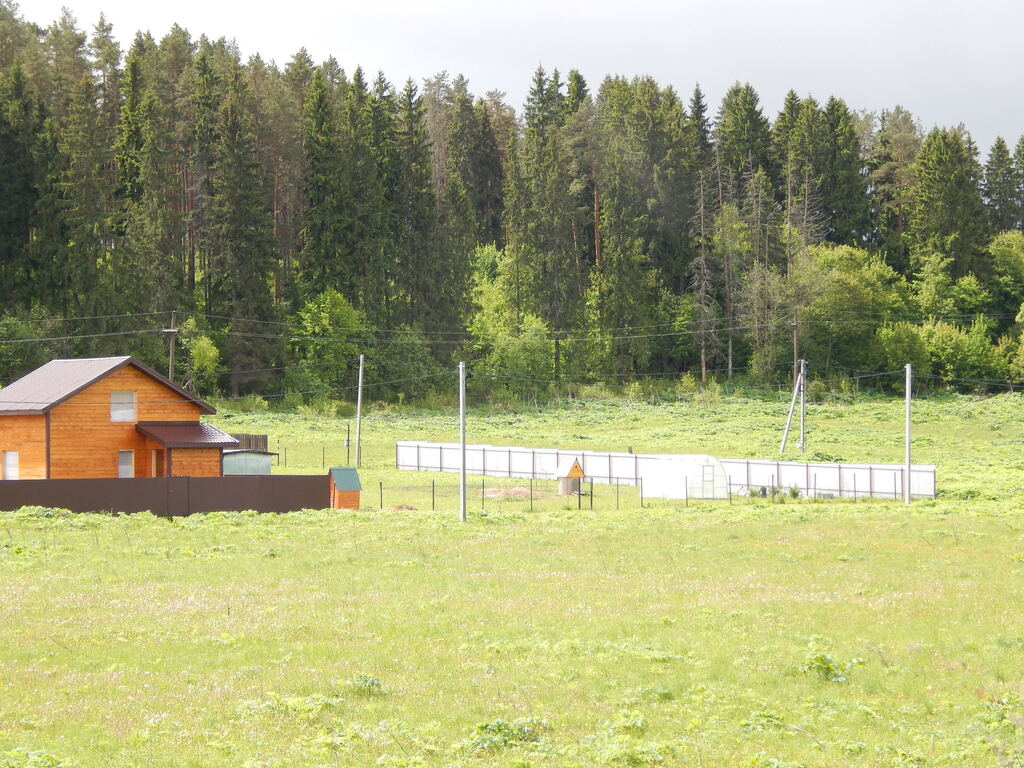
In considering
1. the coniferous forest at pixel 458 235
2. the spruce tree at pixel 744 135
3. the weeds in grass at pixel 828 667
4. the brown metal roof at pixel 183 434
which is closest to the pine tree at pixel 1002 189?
the coniferous forest at pixel 458 235

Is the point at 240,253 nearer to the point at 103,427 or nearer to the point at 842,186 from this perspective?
the point at 103,427

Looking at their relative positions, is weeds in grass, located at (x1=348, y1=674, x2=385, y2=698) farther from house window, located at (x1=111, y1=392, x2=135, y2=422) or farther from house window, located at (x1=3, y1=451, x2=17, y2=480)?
house window, located at (x1=3, y1=451, x2=17, y2=480)

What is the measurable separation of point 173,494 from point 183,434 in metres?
8.81

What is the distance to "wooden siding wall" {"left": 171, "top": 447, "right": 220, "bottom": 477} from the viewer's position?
1882 inches

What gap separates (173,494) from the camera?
39.9m

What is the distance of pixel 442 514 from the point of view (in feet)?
133

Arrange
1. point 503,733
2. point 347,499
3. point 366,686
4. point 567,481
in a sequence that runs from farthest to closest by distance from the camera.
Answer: point 567,481 < point 347,499 < point 366,686 < point 503,733

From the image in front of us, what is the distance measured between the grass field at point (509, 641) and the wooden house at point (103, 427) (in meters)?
9.71

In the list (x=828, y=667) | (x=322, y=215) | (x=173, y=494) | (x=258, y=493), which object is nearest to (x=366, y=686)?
(x=828, y=667)

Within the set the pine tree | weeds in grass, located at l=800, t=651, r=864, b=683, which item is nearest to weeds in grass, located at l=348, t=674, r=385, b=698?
weeds in grass, located at l=800, t=651, r=864, b=683

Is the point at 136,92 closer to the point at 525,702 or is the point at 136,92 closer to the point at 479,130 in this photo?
the point at 479,130

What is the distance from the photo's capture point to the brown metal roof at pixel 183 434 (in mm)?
47000

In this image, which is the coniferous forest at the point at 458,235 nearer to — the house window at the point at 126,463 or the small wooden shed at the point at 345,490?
the house window at the point at 126,463

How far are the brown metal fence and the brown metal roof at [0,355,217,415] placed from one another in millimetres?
7339
